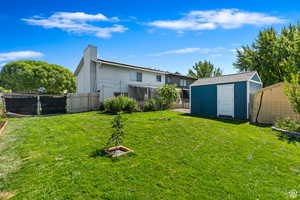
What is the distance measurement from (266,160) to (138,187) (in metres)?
3.61

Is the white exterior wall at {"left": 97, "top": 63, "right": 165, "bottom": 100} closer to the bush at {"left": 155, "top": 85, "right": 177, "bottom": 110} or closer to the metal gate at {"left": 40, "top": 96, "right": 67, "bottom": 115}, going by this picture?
the metal gate at {"left": 40, "top": 96, "right": 67, "bottom": 115}

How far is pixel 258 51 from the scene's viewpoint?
67.7 ft

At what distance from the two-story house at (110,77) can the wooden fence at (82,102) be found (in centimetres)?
98

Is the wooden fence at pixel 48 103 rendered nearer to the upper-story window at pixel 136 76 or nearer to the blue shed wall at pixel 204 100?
the upper-story window at pixel 136 76

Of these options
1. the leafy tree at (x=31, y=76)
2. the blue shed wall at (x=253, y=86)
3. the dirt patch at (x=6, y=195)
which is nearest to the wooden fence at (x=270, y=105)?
the blue shed wall at (x=253, y=86)

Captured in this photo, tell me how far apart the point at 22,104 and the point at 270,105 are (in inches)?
711

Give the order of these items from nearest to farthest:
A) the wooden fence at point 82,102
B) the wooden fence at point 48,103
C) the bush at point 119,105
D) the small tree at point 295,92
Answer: the small tree at point 295,92, the wooden fence at point 48,103, the bush at point 119,105, the wooden fence at point 82,102

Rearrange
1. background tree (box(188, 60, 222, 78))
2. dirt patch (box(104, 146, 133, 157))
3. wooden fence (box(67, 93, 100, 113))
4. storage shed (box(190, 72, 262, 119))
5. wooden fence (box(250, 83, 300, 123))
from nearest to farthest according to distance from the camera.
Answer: dirt patch (box(104, 146, 133, 157)) → wooden fence (box(250, 83, 300, 123)) → storage shed (box(190, 72, 262, 119)) → wooden fence (box(67, 93, 100, 113)) → background tree (box(188, 60, 222, 78))

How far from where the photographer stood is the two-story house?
16422mm

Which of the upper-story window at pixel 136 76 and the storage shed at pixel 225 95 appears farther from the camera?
the upper-story window at pixel 136 76

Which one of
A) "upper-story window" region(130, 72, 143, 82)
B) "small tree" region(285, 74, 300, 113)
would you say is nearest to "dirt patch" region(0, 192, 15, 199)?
"small tree" region(285, 74, 300, 113)

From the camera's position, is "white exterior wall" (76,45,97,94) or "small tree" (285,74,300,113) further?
"white exterior wall" (76,45,97,94)

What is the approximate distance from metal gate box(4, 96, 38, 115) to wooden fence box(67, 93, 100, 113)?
261 cm

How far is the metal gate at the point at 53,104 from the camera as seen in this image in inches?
504
